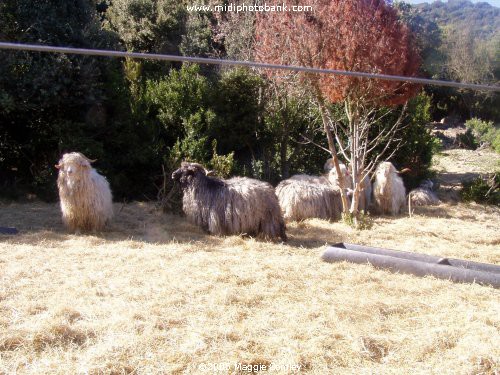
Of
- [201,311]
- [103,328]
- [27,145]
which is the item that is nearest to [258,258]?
[201,311]

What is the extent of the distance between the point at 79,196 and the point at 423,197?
6411mm

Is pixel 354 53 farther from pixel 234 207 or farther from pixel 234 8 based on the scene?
pixel 234 8

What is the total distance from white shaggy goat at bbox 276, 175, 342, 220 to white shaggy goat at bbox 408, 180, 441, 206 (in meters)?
2.19

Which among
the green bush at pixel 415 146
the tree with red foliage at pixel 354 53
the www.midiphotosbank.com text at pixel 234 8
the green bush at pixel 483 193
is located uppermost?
the www.midiphotosbank.com text at pixel 234 8

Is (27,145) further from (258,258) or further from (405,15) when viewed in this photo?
(405,15)

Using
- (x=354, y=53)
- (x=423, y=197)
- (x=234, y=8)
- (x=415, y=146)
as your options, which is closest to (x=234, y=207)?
(x=354, y=53)

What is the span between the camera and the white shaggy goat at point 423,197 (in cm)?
996

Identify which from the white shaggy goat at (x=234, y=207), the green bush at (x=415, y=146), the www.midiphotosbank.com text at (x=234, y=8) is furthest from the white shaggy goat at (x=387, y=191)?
the www.midiphotosbank.com text at (x=234, y=8)

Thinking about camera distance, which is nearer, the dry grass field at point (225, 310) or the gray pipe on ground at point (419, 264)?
the dry grass field at point (225, 310)

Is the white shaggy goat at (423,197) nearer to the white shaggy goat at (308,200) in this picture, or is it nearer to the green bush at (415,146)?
the green bush at (415,146)

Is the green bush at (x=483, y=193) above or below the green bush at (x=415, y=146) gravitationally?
below

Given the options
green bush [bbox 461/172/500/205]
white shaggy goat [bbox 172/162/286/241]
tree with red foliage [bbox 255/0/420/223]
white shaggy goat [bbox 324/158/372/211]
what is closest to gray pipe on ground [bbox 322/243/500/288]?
white shaggy goat [bbox 172/162/286/241]

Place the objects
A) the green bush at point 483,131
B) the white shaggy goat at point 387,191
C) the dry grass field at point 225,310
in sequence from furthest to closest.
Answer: the green bush at point 483,131 → the white shaggy goat at point 387,191 → the dry grass field at point 225,310

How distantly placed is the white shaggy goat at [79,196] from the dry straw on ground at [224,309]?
0.25 m
